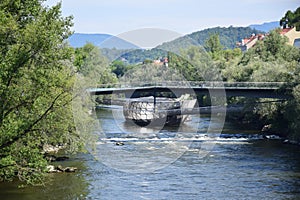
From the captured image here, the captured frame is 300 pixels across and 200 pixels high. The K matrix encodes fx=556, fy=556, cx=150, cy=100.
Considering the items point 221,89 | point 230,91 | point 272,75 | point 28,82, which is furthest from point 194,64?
point 28,82

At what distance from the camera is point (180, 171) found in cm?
2962

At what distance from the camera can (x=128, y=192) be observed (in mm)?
24422

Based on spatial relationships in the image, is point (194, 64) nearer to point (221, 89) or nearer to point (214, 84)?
point (214, 84)

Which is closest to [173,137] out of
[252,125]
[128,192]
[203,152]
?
[203,152]

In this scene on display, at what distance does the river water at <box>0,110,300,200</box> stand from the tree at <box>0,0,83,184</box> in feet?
25.4

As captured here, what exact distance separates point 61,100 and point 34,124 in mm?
1488

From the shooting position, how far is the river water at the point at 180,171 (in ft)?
79.6

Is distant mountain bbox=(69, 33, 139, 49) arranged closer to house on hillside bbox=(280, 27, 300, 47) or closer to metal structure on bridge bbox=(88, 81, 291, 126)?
metal structure on bridge bbox=(88, 81, 291, 126)

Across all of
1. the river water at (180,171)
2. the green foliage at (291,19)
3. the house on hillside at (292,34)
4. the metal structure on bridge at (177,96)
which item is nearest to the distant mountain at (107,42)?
the metal structure on bridge at (177,96)

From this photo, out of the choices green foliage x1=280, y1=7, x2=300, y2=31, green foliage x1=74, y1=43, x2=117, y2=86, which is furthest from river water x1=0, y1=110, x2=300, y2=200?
green foliage x1=280, y1=7, x2=300, y2=31

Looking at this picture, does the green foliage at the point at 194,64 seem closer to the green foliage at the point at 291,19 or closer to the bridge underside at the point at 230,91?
the bridge underside at the point at 230,91

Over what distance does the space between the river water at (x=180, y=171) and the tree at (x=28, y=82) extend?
7.74 meters

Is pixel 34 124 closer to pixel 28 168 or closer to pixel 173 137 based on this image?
pixel 28 168

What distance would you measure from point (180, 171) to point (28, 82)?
15590 millimetres
